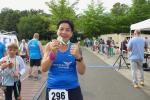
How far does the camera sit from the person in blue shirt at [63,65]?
15.2 feet

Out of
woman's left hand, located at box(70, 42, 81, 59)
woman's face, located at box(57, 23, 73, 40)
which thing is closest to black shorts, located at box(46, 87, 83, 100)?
woman's left hand, located at box(70, 42, 81, 59)

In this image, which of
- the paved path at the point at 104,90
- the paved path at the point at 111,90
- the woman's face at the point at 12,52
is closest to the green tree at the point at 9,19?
the paved path at the point at 104,90

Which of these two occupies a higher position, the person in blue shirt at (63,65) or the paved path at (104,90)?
the person in blue shirt at (63,65)

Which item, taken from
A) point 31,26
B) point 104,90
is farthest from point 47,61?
point 31,26

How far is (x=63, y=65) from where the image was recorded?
4.70 meters

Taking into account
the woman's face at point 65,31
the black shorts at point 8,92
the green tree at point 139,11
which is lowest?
the black shorts at point 8,92

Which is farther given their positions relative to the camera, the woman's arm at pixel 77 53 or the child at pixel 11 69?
→ the child at pixel 11 69

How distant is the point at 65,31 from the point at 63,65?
1.32ft

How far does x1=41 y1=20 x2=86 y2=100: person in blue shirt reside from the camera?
4.63 meters

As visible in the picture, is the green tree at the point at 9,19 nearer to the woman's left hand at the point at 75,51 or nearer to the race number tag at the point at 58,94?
the race number tag at the point at 58,94

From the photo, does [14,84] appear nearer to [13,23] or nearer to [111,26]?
[111,26]

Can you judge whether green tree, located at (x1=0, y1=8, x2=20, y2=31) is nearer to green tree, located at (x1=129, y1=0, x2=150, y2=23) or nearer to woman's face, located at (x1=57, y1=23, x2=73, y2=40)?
green tree, located at (x1=129, y1=0, x2=150, y2=23)

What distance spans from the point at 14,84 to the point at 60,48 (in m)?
2.87

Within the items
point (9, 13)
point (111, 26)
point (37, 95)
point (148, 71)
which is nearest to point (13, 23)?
point (9, 13)
